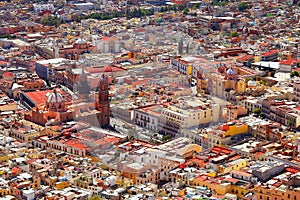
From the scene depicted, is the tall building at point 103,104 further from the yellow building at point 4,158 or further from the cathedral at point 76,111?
the yellow building at point 4,158

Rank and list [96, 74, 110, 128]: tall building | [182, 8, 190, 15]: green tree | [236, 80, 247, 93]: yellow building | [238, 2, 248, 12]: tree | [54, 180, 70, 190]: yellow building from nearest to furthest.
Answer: [54, 180, 70, 190]: yellow building, [96, 74, 110, 128]: tall building, [236, 80, 247, 93]: yellow building, [182, 8, 190, 15]: green tree, [238, 2, 248, 12]: tree

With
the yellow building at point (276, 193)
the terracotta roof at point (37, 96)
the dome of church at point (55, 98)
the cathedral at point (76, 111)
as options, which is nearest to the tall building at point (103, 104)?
the cathedral at point (76, 111)

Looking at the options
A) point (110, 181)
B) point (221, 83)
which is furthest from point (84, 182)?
point (221, 83)

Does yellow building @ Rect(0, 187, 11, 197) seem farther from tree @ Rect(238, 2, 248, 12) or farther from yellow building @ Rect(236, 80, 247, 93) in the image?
tree @ Rect(238, 2, 248, 12)

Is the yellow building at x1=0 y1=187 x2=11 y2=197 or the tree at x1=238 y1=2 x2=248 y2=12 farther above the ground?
the tree at x1=238 y1=2 x2=248 y2=12

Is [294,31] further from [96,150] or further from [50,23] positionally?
[96,150]

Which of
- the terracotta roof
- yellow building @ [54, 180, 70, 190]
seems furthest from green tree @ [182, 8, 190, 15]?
yellow building @ [54, 180, 70, 190]

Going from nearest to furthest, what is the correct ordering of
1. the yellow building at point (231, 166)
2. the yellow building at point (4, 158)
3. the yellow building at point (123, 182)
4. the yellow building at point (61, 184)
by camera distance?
1. the yellow building at point (61, 184)
2. the yellow building at point (123, 182)
3. the yellow building at point (231, 166)
4. the yellow building at point (4, 158)

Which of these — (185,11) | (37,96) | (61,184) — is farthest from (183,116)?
(185,11)

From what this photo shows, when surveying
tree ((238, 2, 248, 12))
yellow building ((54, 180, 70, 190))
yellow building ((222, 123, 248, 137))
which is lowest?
yellow building ((54, 180, 70, 190))

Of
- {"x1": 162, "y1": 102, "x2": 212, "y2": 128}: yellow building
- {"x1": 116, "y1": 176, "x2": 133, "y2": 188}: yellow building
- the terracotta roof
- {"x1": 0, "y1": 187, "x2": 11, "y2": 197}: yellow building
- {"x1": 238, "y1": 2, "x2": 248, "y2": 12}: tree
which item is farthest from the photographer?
{"x1": 238, "y1": 2, "x2": 248, "y2": 12}: tree
